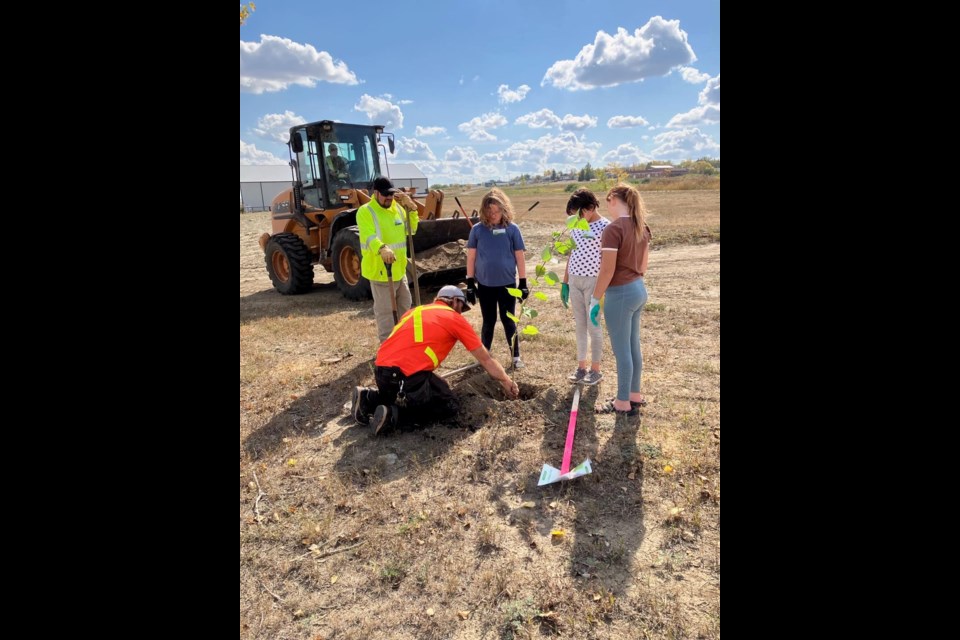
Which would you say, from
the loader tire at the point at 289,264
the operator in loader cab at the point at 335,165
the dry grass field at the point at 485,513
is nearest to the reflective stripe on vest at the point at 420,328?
the dry grass field at the point at 485,513

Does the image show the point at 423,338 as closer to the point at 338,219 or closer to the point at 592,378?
the point at 592,378

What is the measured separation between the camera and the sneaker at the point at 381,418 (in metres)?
4.22

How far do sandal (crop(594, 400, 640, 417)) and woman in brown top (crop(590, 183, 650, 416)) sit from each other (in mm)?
432

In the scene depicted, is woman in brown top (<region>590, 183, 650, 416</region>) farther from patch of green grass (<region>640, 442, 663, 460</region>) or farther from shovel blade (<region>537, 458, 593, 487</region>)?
shovel blade (<region>537, 458, 593, 487</region>)

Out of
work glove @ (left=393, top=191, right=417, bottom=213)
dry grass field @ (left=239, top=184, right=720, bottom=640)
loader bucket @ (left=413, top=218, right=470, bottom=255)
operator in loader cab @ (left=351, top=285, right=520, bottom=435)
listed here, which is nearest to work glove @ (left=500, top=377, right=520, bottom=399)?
operator in loader cab @ (left=351, top=285, right=520, bottom=435)

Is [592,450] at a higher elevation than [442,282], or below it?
below

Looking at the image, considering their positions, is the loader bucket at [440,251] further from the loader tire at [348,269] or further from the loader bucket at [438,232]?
the loader tire at [348,269]

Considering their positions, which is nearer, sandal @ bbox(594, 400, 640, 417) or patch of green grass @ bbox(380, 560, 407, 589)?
patch of green grass @ bbox(380, 560, 407, 589)

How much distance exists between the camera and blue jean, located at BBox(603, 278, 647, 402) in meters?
3.82

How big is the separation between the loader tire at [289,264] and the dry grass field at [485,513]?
4481mm
